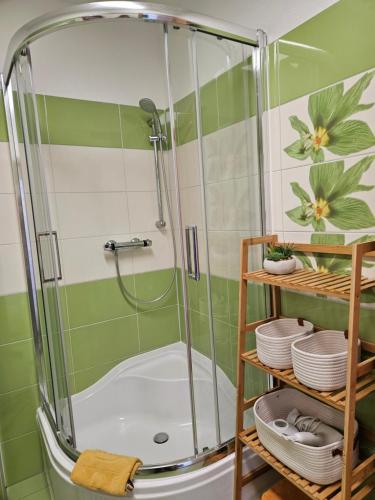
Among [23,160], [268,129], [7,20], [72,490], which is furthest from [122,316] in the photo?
[7,20]

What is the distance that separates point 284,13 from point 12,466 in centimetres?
244

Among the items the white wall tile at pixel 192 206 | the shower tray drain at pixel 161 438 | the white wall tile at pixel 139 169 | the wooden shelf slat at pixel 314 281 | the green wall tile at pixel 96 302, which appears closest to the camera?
the wooden shelf slat at pixel 314 281

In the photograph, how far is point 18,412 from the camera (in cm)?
169

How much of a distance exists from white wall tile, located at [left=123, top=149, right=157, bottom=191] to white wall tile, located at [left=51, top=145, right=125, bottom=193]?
0.13 ft

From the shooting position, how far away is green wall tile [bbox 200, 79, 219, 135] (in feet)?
4.55

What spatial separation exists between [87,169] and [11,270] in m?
0.66

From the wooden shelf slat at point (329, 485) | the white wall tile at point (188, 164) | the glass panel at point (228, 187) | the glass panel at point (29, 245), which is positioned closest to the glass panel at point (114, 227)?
the glass panel at point (29, 245)

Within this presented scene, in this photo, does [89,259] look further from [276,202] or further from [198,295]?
[276,202]

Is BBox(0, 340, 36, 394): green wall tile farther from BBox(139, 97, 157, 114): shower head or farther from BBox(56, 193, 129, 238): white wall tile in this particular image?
BBox(139, 97, 157, 114): shower head

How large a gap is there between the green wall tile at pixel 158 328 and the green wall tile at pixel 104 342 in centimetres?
5

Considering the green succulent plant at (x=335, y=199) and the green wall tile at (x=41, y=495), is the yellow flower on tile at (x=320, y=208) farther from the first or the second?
the green wall tile at (x=41, y=495)

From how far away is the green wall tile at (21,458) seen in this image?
1.68 m

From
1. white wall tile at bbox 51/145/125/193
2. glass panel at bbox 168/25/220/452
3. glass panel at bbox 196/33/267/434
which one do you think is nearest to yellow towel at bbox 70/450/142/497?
glass panel at bbox 168/25/220/452

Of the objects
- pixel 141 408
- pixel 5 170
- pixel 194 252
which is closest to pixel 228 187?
pixel 194 252
